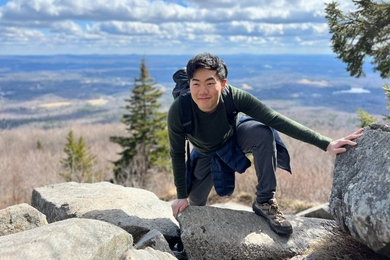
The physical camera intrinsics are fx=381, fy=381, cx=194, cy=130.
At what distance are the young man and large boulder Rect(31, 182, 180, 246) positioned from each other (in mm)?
554

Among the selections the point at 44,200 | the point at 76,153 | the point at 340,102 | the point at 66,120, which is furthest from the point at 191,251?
the point at 340,102

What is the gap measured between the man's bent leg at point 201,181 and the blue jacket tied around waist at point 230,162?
157 millimetres

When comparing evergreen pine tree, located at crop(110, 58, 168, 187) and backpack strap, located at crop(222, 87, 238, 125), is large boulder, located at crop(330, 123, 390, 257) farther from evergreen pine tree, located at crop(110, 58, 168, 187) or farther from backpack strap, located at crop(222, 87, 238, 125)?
evergreen pine tree, located at crop(110, 58, 168, 187)

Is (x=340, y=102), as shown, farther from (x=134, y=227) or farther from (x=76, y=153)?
(x=134, y=227)

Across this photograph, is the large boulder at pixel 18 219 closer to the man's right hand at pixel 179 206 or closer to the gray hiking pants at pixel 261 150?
the man's right hand at pixel 179 206

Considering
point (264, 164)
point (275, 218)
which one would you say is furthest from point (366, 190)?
point (275, 218)

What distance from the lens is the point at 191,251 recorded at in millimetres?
4488

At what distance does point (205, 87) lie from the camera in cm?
417

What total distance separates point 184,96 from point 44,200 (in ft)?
9.11

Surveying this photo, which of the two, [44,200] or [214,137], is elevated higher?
[214,137]

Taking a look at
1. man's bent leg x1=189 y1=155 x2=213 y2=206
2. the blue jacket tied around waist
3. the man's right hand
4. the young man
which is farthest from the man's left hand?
the man's right hand

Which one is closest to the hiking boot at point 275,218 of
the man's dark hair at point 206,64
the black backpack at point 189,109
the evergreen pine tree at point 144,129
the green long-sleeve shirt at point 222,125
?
the green long-sleeve shirt at point 222,125

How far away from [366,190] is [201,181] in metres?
2.25

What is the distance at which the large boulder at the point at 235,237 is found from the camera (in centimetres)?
440
